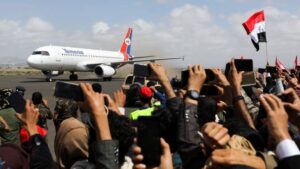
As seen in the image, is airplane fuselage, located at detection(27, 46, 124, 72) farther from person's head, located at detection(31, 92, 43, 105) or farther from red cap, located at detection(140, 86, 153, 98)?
red cap, located at detection(140, 86, 153, 98)

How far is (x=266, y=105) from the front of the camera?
2039 mm

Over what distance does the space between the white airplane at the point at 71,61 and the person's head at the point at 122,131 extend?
34.9m

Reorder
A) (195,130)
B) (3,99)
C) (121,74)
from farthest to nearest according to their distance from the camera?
(121,74), (3,99), (195,130)

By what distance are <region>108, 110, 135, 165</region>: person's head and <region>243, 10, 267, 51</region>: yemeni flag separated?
28.3 feet

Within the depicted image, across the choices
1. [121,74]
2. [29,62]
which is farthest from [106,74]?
[121,74]

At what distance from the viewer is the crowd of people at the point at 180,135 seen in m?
1.98

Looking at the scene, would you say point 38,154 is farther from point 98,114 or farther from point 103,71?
point 103,71

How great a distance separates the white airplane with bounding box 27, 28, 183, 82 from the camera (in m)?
36.7

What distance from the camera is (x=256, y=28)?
10.9m

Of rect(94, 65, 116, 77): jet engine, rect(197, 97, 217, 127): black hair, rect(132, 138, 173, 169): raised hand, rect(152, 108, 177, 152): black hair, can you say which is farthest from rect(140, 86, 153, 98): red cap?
rect(94, 65, 116, 77): jet engine

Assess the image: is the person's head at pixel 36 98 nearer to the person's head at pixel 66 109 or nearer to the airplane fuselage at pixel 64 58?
the person's head at pixel 66 109

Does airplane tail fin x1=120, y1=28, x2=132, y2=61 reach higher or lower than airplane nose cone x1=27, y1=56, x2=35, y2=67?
higher

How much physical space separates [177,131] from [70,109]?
290cm

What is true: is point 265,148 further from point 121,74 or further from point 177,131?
point 121,74
